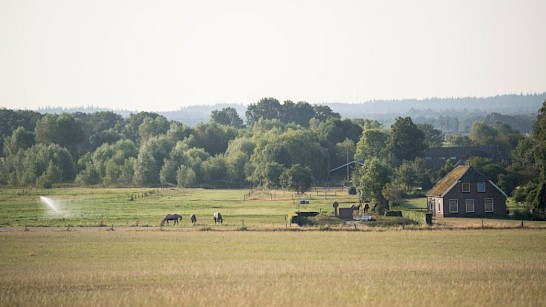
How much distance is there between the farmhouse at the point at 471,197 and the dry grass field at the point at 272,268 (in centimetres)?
2182

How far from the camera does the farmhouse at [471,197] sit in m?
83.1

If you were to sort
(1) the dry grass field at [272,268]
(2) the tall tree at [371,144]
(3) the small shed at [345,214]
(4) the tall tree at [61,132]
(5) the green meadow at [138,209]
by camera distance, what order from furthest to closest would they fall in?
(4) the tall tree at [61,132] < (2) the tall tree at [371,144] < (3) the small shed at [345,214] < (5) the green meadow at [138,209] < (1) the dry grass field at [272,268]

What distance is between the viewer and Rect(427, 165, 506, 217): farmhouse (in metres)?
83.1

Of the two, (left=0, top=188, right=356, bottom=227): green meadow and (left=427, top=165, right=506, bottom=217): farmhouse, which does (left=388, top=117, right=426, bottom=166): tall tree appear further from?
(left=427, top=165, right=506, bottom=217): farmhouse

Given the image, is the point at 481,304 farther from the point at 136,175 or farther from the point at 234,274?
the point at 136,175

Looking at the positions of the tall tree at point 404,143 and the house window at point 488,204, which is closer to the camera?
the house window at point 488,204

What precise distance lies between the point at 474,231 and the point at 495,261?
19659 millimetres

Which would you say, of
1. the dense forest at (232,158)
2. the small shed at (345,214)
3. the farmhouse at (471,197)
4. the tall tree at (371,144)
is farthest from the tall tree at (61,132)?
the small shed at (345,214)

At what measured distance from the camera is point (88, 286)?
34.8 meters

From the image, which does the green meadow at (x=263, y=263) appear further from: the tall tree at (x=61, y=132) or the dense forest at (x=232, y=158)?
the tall tree at (x=61, y=132)

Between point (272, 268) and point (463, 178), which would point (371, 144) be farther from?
point (272, 268)

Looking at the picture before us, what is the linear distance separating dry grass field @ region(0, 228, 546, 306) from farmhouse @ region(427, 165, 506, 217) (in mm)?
21819

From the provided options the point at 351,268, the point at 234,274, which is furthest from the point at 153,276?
the point at 351,268

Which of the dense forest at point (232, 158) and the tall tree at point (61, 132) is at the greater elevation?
the tall tree at point (61, 132)
